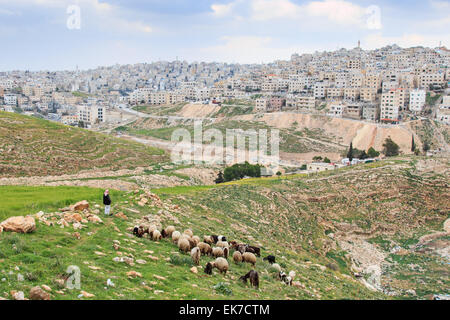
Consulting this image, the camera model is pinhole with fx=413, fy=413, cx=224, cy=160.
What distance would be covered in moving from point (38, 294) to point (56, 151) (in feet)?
132

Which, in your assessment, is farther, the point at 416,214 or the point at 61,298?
the point at 416,214

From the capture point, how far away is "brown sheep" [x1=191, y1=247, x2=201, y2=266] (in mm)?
11430

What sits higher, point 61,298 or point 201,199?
point 61,298

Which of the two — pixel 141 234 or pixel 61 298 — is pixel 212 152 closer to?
pixel 141 234

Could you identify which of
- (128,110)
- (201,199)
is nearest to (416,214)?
(201,199)

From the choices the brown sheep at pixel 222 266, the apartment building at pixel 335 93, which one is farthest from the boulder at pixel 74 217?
the apartment building at pixel 335 93

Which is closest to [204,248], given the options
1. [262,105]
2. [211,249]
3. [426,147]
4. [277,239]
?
[211,249]

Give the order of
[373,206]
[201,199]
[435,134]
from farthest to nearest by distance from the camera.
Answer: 1. [435,134]
2. [373,206]
3. [201,199]

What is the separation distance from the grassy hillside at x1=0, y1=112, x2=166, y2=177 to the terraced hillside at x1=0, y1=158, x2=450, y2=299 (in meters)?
19.8

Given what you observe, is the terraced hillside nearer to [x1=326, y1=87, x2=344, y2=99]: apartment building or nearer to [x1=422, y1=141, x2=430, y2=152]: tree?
[x1=422, y1=141, x2=430, y2=152]: tree

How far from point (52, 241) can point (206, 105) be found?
109 metres

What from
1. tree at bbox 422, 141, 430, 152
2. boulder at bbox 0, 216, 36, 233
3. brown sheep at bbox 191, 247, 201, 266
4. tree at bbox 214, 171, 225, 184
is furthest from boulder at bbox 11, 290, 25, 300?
tree at bbox 422, 141, 430, 152

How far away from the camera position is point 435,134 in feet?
251

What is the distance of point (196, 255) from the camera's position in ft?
37.7
